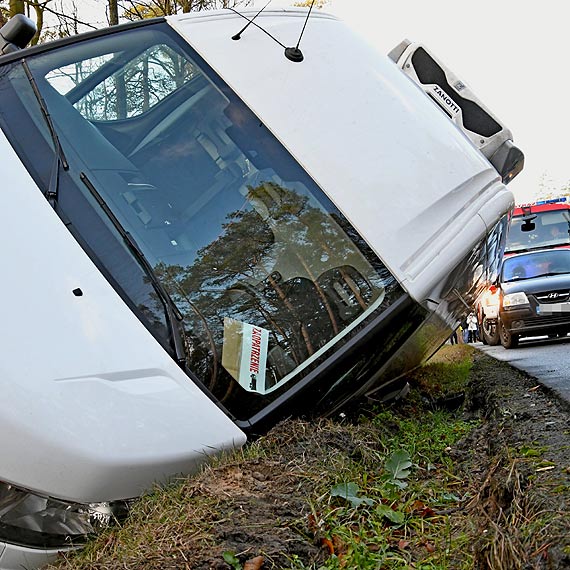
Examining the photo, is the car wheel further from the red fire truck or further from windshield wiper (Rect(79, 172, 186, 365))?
windshield wiper (Rect(79, 172, 186, 365))

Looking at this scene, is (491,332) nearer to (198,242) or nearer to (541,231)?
(541,231)

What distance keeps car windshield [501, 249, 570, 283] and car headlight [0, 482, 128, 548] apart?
11313 millimetres

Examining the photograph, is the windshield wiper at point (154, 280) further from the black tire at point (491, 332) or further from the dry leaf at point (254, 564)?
the black tire at point (491, 332)

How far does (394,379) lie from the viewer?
426 cm

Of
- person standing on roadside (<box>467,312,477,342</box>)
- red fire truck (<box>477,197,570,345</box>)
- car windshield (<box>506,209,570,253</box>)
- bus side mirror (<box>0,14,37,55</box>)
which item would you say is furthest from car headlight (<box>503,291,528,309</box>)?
bus side mirror (<box>0,14,37,55</box>)

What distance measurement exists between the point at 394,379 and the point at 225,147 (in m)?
1.50

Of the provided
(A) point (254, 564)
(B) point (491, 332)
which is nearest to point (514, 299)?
(B) point (491, 332)

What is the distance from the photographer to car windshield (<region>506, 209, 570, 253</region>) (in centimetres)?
1594

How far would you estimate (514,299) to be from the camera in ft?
41.8

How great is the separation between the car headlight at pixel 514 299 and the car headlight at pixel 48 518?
10.5 m

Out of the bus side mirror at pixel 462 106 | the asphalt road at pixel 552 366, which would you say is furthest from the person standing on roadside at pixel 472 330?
the bus side mirror at pixel 462 106

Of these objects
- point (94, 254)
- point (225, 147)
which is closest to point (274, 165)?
point (225, 147)

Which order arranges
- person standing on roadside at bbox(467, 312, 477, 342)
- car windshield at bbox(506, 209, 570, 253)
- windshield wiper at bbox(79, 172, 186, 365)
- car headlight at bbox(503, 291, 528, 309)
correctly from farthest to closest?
person standing on roadside at bbox(467, 312, 477, 342) → car windshield at bbox(506, 209, 570, 253) → car headlight at bbox(503, 291, 528, 309) → windshield wiper at bbox(79, 172, 186, 365)

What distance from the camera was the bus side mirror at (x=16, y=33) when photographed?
395cm
